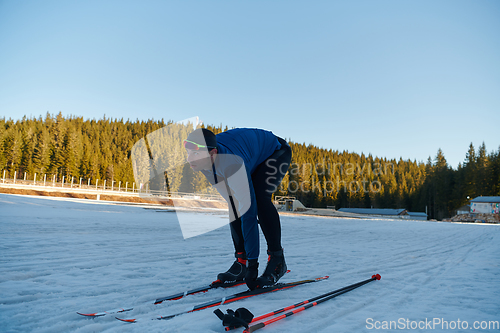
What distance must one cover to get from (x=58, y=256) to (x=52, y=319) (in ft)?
5.64

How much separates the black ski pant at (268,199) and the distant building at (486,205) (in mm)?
54102

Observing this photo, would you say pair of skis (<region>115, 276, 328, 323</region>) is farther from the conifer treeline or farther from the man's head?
the conifer treeline

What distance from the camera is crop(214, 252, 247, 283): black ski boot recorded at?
214 centimetres

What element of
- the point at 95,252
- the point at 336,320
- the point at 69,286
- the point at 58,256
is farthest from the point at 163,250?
the point at 336,320

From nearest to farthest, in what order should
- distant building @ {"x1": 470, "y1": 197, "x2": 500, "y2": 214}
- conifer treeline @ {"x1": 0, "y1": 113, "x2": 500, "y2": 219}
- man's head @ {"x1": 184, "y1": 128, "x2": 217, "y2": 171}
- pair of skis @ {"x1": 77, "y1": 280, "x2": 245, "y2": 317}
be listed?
1. pair of skis @ {"x1": 77, "y1": 280, "x2": 245, "y2": 317}
2. man's head @ {"x1": 184, "y1": 128, "x2": 217, "y2": 171}
3. distant building @ {"x1": 470, "y1": 197, "x2": 500, "y2": 214}
4. conifer treeline @ {"x1": 0, "y1": 113, "x2": 500, "y2": 219}

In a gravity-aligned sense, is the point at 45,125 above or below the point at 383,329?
above

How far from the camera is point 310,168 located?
79688mm

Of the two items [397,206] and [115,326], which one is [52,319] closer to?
[115,326]

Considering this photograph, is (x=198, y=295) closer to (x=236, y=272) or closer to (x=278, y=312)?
(x=236, y=272)

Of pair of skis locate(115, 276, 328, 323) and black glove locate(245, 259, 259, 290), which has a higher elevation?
black glove locate(245, 259, 259, 290)

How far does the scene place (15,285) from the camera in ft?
6.10

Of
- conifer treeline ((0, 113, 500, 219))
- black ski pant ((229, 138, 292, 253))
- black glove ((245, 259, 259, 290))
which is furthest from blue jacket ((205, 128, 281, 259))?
conifer treeline ((0, 113, 500, 219))

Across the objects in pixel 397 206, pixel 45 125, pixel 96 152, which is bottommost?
pixel 397 206

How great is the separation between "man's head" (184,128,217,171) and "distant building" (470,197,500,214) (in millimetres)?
54902
